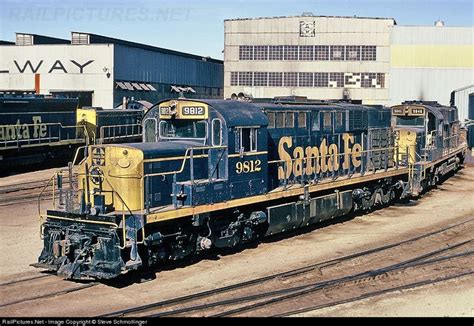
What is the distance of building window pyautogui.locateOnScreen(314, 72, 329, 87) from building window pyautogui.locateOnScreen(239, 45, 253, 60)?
5868 mm

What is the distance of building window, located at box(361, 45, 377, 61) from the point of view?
52.0 m

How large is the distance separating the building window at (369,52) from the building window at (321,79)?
3.38m

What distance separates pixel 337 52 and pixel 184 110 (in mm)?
40541

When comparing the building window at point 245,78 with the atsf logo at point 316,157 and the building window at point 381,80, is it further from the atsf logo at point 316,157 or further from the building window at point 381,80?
the atsf logo at point 316,157

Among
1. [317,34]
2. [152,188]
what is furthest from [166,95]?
[152,188]

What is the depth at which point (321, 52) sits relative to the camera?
5256 cm

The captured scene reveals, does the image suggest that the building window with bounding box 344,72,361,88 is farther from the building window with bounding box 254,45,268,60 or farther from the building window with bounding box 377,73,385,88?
the building window with bounding box 254,45,268,60

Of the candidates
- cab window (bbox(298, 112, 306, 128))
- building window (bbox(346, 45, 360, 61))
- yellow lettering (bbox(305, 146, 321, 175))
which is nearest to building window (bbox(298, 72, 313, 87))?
building window (bbox(346, 45, 360, 61))

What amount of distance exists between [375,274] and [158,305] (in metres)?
4.70

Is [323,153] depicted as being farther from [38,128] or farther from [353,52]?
[353,52]

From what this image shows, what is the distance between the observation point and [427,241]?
16344mm

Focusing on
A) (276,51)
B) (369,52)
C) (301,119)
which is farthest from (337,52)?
(301,119)

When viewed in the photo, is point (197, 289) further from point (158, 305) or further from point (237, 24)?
point (237, 24)

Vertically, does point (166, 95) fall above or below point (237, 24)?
below
